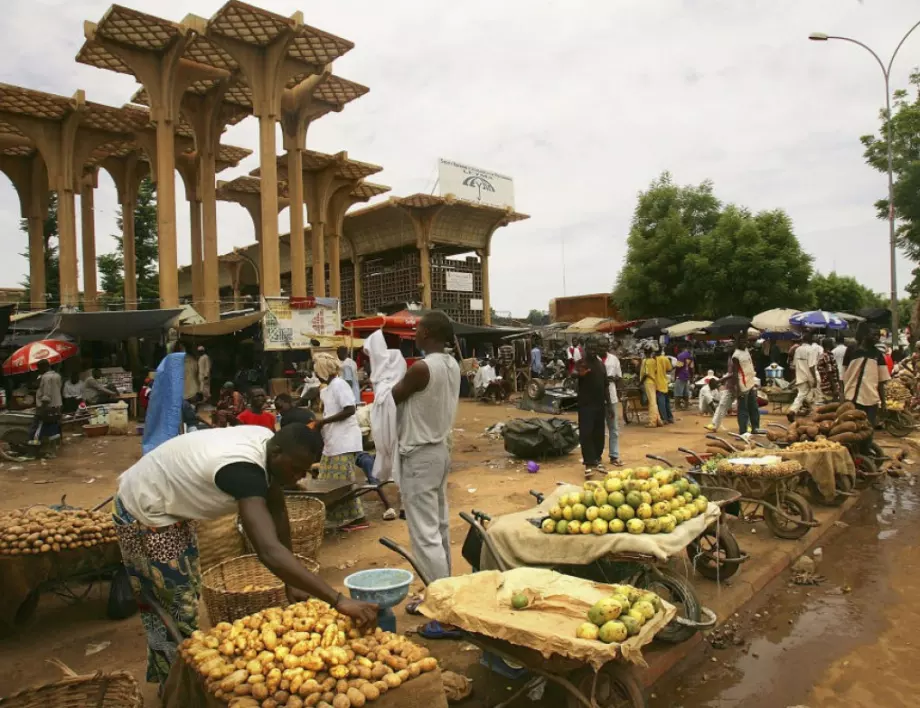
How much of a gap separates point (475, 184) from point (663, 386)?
716 inches

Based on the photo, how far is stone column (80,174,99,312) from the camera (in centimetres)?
2486

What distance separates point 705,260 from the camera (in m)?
29.0

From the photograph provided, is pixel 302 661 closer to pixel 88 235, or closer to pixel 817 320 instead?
pixel 817 320

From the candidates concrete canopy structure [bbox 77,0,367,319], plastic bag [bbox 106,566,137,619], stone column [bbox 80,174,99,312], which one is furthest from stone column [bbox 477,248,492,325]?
plastic bag [bbox 106,566,137,619]

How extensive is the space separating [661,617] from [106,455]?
38.0ft

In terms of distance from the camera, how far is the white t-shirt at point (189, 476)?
9.16 feet

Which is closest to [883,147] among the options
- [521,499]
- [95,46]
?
[521,499]

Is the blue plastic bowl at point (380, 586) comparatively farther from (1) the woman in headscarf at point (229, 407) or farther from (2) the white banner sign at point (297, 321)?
(2) the white banner sign at point (297, 321)

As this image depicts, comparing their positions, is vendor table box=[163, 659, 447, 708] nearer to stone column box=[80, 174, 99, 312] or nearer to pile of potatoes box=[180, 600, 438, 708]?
→ pile of potatoes box=[180, 600, 438, 708]

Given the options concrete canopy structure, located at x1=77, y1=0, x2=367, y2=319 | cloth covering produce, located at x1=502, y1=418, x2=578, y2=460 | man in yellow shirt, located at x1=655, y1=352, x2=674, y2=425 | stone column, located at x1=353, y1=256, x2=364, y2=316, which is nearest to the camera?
cloth covering produce, located at x1=502, y1=418, x2=578, y2=460

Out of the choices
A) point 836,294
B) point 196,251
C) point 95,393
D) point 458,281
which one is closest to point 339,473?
point 95,393

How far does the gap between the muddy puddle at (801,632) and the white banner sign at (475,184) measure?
2372 cm

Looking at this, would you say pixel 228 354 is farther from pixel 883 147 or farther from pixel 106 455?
pixel 883 147

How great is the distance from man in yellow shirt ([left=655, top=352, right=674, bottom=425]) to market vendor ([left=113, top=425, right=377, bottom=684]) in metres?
11.4
